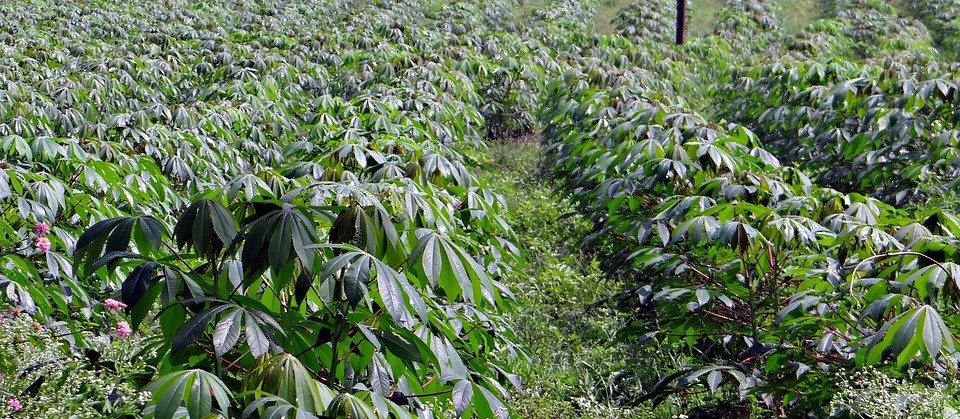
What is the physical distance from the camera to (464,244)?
9.16 feet

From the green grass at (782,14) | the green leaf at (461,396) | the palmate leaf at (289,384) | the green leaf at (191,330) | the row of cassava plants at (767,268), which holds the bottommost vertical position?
the green grass at (782,14)

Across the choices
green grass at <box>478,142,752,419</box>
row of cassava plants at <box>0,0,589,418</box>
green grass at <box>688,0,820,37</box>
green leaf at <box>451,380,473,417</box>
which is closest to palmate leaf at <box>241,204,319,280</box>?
row of cassava plants at <box>0,0,589,418</box>

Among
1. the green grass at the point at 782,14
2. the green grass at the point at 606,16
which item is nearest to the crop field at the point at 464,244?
the green grass at the point at 606,16

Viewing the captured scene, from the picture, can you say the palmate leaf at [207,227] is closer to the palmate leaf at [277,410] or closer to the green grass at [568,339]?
the palmate leaf at [277,410]

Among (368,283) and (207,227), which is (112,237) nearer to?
(207,227)

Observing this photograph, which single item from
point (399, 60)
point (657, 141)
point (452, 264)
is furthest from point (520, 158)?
point (452, 264)

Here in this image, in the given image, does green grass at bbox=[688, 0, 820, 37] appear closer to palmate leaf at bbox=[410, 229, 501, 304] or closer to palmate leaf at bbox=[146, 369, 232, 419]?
palmate leaf at bbox=[410, 229, 501, 304]

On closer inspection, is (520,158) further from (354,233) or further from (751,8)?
(751,8)

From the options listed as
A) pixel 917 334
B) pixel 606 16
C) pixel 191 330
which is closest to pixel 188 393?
pixel 191 330

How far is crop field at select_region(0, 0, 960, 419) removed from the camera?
5.25 ft

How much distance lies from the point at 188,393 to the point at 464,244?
1.52 meters

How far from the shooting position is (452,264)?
1.64 meters

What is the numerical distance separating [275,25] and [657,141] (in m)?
11.0

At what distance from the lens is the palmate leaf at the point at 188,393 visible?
1.27 metres
